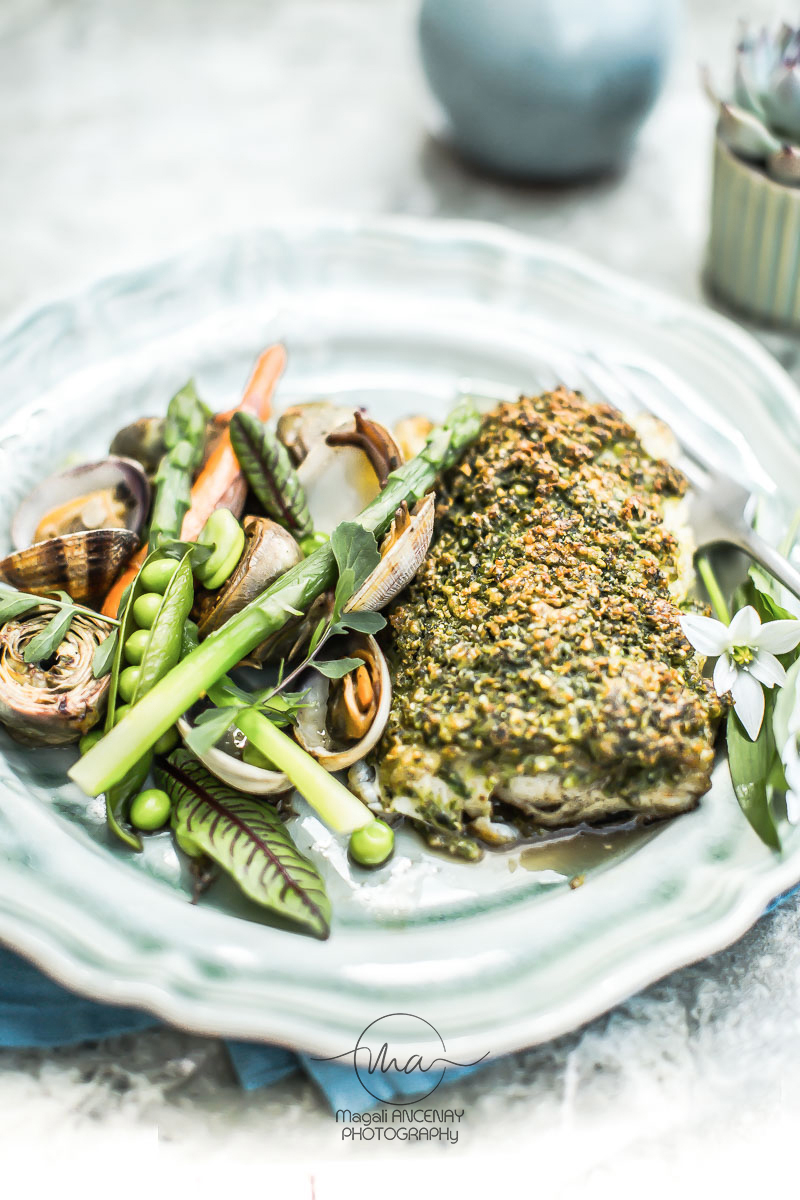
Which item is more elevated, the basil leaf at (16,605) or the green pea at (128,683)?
the basil leaf at (16,605)

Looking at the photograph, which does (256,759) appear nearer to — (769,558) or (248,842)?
(248,842)

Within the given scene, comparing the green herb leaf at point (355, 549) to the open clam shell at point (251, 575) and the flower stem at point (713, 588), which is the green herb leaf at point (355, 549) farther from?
the flower stem at point (713, 588)

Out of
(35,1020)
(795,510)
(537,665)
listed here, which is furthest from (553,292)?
(35,1020)

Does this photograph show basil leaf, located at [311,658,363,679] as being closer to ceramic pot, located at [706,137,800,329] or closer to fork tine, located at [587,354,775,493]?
fork tine, located at [587,354,775,493]

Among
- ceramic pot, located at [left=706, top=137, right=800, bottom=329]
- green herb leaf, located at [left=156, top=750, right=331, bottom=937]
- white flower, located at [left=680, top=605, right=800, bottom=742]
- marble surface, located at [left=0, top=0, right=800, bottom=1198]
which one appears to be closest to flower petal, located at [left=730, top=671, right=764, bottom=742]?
white flower, located at [left=680, top=605, right=800, bottom=742]

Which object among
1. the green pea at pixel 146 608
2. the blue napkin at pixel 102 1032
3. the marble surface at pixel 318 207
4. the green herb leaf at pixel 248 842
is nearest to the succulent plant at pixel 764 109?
the marble surface at pixel 318 207

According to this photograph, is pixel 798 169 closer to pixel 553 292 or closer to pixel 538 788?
pixel 553 292

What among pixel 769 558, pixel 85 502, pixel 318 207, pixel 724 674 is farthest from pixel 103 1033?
pixel 318 207
